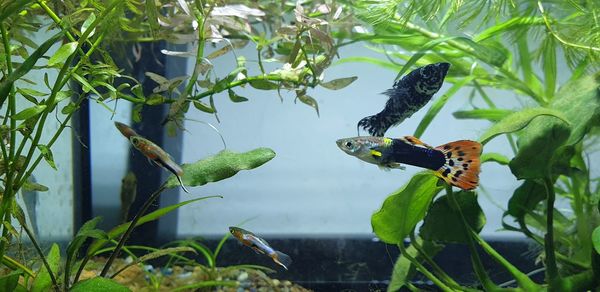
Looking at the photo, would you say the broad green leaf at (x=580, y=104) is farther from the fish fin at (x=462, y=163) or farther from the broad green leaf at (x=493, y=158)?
the fish fin at (x=462, y=163)

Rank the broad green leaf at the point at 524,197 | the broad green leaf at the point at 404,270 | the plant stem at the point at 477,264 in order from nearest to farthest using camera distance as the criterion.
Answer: the plant stem at the point at 477,264
the broad green leaf at the point at 524,197
the broad green leaf at the point at 404,270

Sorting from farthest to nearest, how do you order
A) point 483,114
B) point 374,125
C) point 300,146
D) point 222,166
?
point 300,146
point 483,114
point 374,125
point 222,166

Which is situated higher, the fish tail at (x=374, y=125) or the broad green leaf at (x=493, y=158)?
the fish tail at (x=374, y=125)

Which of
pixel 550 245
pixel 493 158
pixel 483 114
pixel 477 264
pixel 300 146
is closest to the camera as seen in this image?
pixel 550 245

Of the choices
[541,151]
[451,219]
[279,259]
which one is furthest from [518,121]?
[279,259]

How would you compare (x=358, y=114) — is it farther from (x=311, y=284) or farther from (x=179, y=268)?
(x=179, y=268)

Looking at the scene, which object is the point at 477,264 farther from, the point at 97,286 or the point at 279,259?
the point at 97,286

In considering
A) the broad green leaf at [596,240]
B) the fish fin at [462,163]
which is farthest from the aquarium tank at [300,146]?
the broad green leaf at [596,240]
